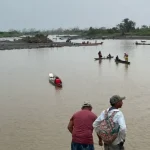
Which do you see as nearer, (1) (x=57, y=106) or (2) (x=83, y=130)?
(2) (x=83, y=130)

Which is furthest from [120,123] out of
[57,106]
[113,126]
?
[57,106]

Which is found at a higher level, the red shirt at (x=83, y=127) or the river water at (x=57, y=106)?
the red shirt at (x=83, y=127)

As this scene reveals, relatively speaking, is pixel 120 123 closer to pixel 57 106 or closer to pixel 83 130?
pixel 83 130

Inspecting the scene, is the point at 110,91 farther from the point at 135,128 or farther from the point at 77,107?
the point at 135,128

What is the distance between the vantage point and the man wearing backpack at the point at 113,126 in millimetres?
5230

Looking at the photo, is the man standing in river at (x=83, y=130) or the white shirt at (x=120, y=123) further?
the man standing in river at (x=83, y=130)

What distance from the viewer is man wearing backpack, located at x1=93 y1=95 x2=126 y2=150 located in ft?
17.2

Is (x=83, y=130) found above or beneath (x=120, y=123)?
beneath

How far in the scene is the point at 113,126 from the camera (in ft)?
17.2

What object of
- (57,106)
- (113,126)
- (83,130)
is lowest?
(57,106)

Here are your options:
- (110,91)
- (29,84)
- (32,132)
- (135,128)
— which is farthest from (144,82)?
(32,132)

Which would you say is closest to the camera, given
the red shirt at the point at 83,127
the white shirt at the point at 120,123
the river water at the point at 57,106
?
the white shirt at the point at 120,123

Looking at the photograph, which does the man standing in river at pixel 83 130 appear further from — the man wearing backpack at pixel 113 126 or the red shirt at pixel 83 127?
the man wearing backpack at pixel 113 126

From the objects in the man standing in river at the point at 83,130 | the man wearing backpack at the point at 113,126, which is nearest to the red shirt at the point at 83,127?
the man standing in river at the point at 83,130
